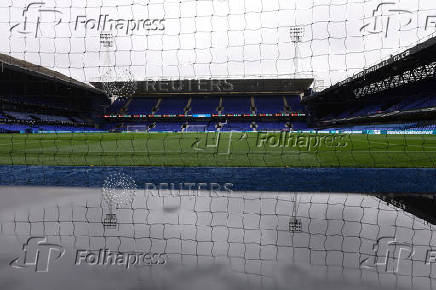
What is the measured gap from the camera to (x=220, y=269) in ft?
7.54

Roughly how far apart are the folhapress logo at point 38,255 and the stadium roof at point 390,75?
1926 cm

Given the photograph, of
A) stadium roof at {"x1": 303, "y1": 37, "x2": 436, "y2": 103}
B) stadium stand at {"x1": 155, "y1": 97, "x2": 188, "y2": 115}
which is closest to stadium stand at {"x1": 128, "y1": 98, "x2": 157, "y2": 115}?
stadium stand at {"x1": 155, "y1": 97, "x2": 188, "y2": 115}

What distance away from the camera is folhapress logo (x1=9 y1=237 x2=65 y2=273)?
2311 mm

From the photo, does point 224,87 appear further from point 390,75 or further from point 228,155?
point 228,155

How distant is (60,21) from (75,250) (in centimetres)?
650

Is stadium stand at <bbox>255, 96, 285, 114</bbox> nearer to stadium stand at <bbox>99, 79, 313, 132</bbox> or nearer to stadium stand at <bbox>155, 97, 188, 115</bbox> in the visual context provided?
stadium stand at <bbox>99, 79, 313, 132</bbox>

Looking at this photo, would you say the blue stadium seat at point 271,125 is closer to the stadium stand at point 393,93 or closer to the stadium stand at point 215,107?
the stadium stand at point 215,107

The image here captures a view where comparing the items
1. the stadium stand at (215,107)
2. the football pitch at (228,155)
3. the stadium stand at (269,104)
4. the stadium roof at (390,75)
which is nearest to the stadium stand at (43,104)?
the stadium stand at (215,107)

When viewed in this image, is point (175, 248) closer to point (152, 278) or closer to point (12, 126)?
point (152, 278)

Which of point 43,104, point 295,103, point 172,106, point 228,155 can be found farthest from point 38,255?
point 295,103

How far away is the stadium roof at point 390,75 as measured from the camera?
76.1ft

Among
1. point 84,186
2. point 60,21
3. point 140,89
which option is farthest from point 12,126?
point 84,186

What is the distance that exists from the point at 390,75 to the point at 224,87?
92.8 feet

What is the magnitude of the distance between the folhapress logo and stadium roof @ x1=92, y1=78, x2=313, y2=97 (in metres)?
46.2
